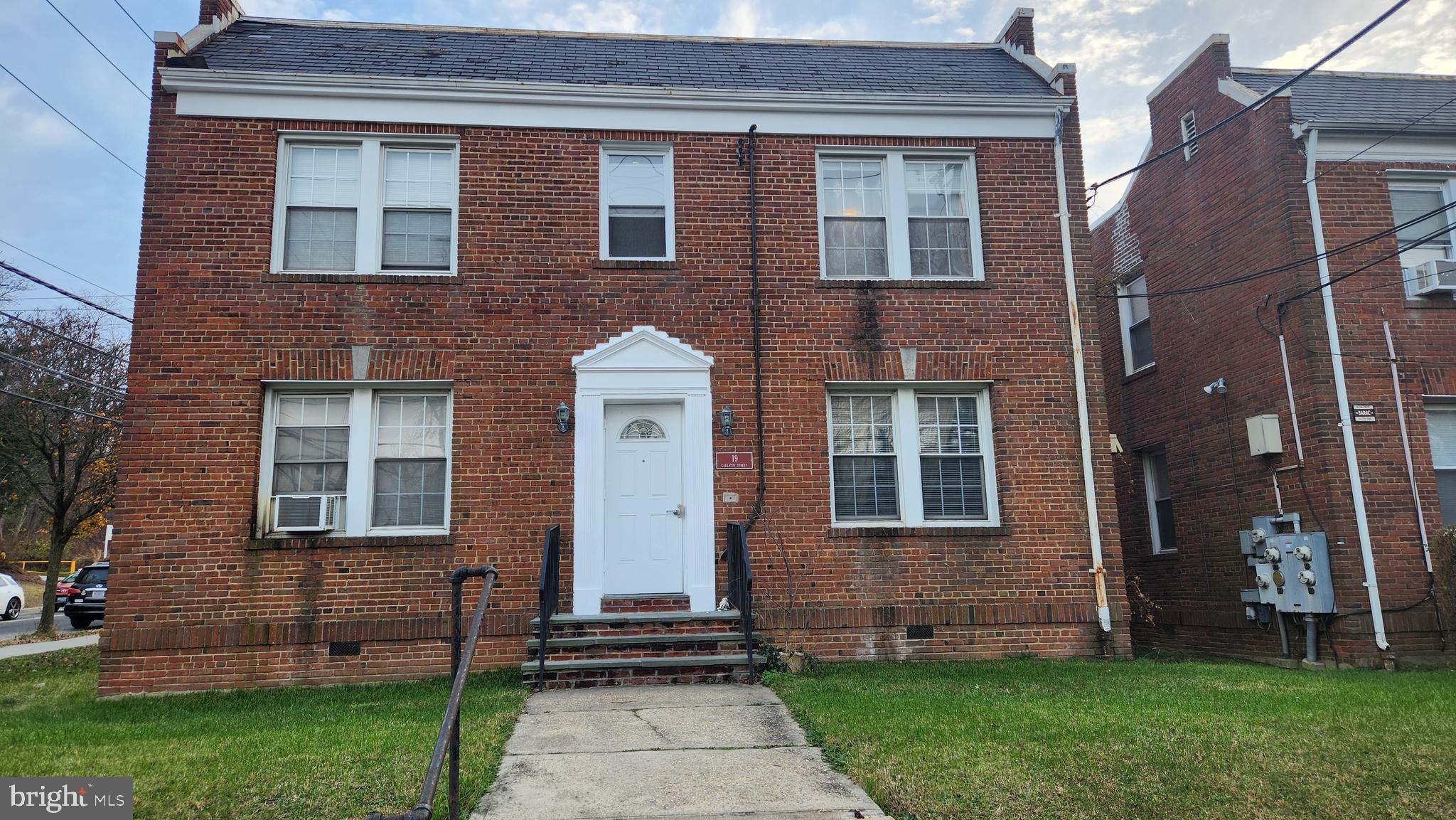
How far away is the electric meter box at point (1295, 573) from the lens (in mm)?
10039

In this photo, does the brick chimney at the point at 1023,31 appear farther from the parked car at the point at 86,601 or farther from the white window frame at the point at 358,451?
the parked car at the point at 86,601

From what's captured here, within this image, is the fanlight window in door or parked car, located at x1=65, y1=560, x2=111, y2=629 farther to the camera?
parked car, located at x1=65, y1=560, x2=111, y2=629

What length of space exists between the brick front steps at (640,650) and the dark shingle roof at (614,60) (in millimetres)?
5661

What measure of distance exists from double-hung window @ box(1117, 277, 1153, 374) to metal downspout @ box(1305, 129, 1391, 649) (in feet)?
10.3

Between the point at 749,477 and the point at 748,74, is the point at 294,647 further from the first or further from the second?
the point at 748,74

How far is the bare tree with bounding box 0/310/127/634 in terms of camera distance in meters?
17.7

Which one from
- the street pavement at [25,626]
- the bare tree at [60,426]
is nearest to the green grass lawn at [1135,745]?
the bare tree at [60,426]

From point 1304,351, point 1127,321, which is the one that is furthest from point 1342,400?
point 1127,321

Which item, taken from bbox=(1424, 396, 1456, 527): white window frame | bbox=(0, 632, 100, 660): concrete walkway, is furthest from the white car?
bbox=(1424, 396, 1456, 527): white window frame

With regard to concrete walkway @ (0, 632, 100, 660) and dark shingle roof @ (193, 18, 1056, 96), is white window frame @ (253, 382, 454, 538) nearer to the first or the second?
dark shingle roof @ (193, 18, 1056, 96)

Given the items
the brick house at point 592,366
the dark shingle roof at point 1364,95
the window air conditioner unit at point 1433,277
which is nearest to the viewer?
the brick house at point 592,366

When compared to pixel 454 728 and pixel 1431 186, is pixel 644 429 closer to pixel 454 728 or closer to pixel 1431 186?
pixel 454 728

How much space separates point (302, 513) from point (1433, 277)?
12.6 metres

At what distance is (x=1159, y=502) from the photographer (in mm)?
13523
